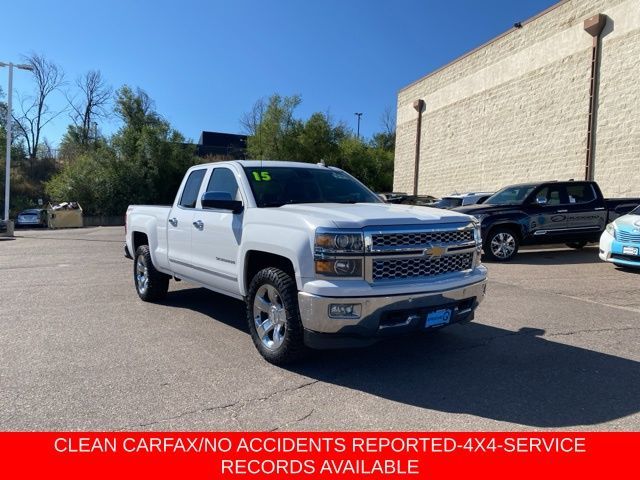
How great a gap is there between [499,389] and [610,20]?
18.1 m

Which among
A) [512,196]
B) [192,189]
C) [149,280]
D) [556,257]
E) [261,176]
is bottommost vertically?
[149,280]

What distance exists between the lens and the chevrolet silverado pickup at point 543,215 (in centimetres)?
1198

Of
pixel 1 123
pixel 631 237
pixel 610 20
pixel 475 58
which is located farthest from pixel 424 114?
pixel 1 123

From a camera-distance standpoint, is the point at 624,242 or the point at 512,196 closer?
the point at 624,242

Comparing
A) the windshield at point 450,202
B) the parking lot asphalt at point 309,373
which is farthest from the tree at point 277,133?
the parking lot asphalt at point 309,373

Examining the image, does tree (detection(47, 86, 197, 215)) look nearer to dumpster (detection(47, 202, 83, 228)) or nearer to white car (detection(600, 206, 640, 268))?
dumpster (detection(47, 202, 83, 228))

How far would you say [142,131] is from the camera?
4272cm

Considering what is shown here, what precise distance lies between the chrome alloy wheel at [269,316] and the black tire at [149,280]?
301 cm

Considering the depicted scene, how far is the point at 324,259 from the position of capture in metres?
4.08

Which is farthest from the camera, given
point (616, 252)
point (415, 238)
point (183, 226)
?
point (616, 252)

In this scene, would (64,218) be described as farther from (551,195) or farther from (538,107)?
(551,195)

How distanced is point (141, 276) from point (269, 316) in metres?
3.72

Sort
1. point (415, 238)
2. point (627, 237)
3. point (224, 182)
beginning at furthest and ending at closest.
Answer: point (627, 237) < point (224, 182) < point (415, 238)
